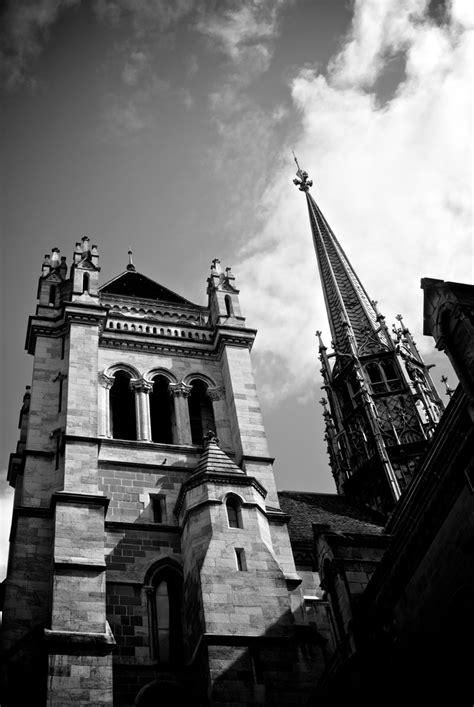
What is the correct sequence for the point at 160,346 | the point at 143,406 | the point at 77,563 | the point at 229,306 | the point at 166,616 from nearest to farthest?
the point at 77,563
the point at 166,616
the point at 143,406
the point at 160,346
the point at 229,306

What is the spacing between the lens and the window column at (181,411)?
79.5 feet

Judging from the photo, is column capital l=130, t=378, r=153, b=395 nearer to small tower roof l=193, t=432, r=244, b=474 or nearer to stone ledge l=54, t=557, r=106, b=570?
small tower roof l=193, t=432, r=244, b=474

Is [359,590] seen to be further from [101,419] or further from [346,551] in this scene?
[101,419]

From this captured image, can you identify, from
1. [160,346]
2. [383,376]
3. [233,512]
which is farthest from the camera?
[383,376]

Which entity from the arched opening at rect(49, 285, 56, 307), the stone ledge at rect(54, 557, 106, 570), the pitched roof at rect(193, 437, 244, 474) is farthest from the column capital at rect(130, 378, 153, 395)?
the stone ledge at rect(54, 557, 106, 570)

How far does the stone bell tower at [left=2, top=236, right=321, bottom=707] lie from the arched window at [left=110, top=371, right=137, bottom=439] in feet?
0.14

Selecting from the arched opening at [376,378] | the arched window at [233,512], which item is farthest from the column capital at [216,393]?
the arched opening at [376,378]

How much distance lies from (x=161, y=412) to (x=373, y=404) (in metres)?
9.49

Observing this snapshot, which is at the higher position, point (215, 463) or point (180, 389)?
point (180, 389)

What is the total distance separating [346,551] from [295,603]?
3020 millimetres

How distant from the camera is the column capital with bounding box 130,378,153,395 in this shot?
2545 centimetres

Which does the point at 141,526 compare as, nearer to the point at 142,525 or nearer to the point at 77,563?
the point at 142,525

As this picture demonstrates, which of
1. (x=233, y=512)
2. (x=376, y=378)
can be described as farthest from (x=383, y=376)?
(x=233, y=512)

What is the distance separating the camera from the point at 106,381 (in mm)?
25219
